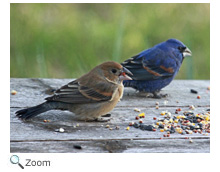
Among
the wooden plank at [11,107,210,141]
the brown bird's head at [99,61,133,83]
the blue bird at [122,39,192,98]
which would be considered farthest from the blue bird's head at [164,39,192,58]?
the wooden plank at [11,107,210,141]

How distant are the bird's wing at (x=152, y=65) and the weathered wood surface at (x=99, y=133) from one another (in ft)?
2.53

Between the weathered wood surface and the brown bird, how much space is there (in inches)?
3.6

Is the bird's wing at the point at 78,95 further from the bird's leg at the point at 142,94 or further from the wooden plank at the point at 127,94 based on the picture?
the bird's leg at the point at 142,94

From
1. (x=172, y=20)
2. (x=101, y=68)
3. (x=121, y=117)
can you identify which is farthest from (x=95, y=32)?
(x=121, y=117)

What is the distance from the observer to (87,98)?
3834 mm

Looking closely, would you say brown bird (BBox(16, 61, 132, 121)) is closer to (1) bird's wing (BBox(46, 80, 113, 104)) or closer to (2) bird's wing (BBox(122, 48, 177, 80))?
(1) bird's wing (BBox(46, 80, 113, 104))

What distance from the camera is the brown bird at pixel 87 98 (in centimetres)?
373

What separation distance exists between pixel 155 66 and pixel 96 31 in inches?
80.4

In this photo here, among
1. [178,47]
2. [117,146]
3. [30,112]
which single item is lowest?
[117,146]

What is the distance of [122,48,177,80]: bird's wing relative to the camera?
5.21 metres

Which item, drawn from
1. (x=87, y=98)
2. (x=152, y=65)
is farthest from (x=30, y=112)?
(x=152, y=65)

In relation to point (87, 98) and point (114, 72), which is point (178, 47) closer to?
point (114, 72)

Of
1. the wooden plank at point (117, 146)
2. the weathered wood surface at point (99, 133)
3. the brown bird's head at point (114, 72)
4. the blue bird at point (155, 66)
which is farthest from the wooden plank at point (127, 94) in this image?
the wooden plank at point (117, 146)
